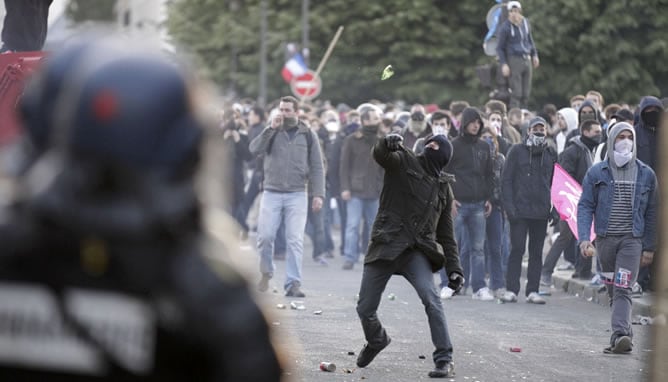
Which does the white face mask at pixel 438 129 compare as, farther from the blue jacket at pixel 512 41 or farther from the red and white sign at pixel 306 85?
the red and white sign at pixel 306 85

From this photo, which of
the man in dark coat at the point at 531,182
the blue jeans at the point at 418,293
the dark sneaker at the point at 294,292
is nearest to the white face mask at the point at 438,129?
the man in dark coat at the point at 531,182

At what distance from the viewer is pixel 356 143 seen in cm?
1938

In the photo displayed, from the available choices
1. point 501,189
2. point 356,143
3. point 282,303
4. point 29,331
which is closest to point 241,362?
point 29,331

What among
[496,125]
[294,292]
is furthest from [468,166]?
[496,125]

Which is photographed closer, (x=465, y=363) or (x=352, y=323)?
(x=465, y=363)

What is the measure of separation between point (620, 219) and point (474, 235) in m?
4.04

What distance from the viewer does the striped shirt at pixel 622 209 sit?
1166 cm

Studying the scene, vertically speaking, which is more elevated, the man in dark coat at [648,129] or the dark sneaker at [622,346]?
the man in dark coat at [648,129]

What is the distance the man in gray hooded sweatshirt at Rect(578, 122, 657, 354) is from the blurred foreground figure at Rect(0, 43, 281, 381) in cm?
907

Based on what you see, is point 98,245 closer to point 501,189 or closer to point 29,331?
point 29,331

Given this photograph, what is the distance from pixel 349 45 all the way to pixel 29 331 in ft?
138

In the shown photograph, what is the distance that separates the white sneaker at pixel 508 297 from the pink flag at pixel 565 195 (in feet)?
2.82

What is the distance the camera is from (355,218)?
19.1 meters

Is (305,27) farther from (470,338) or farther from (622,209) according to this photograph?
(622,209)
